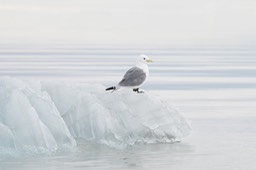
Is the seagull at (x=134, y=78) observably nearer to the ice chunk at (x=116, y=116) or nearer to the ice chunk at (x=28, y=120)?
the ice chunk at (x=116, y=116)

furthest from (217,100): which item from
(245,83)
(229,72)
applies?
(229,72)

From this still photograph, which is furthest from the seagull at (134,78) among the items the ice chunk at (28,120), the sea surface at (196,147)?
the ice chunk at (28,120)

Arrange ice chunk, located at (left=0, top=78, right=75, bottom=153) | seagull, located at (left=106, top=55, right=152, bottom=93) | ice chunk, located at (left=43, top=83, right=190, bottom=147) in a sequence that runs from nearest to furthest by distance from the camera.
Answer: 1. ice chunk, located at (left=0, top=78, right=75, bottom=153)
2. ice chunk, located at (left=43, top=83, right=190, bottom=147)
3. seagull, located at (left=106, top=55, right=152, bottom=93)

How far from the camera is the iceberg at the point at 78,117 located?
1157 centimetres

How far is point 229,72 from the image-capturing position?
2964 cm

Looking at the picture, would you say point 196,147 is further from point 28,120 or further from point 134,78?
point 28,120

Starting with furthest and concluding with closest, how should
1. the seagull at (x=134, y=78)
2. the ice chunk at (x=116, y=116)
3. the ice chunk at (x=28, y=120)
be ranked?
the seagull at (x=134, y=78)
the ice chunk at (x=116, y=116)
the ice chunk at (x=28, y=120)

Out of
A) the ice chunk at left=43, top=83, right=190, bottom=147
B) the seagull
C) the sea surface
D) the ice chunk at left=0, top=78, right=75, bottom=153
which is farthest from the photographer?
the seagull

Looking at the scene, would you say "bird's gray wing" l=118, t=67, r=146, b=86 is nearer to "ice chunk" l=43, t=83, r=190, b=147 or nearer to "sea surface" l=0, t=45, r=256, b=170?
"ice chunk" l=43, t=83, r=190, b=147

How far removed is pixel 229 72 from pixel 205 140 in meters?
17.0

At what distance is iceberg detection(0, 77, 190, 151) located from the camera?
11570 mm

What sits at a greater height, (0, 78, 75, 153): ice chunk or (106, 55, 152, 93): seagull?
A: (106, 55, 152, 93): seagull

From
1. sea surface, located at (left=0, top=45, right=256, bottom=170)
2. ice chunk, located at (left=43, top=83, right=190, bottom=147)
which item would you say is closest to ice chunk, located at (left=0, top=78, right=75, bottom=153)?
sea surface, located at (left=0, top=45, right=256, bottom=170)

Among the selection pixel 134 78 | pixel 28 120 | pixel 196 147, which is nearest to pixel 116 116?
pixel 134 78
